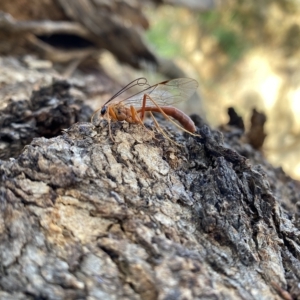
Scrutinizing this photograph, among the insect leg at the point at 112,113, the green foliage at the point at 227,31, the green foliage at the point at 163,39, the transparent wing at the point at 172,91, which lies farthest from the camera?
the green foliage at the point at 227,31

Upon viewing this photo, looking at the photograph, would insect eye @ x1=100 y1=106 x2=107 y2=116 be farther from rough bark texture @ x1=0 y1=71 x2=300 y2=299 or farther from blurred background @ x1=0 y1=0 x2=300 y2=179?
blurred background @ x1=0 y1=0 x2=300 y2=179

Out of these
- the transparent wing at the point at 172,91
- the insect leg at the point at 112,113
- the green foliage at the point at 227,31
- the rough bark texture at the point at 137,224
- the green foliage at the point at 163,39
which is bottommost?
the rough bark texture at the point at 137,224

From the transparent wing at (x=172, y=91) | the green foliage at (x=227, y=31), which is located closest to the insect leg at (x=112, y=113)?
the transparent wing at (x=172, y=91)

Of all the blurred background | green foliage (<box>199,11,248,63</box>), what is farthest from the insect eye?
green foliage (<box>199,11,248,63</box>)

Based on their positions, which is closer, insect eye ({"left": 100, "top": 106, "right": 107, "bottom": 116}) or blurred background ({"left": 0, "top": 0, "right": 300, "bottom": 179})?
insect eye ({"left": 100, "top": 106, "right": 107, "bottom": 116})

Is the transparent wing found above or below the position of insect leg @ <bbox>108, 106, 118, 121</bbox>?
above

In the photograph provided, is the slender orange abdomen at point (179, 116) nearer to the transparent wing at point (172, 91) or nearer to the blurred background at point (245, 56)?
the transparent wing at point (172, 91)

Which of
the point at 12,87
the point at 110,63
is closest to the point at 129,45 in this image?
the point at 110,63
